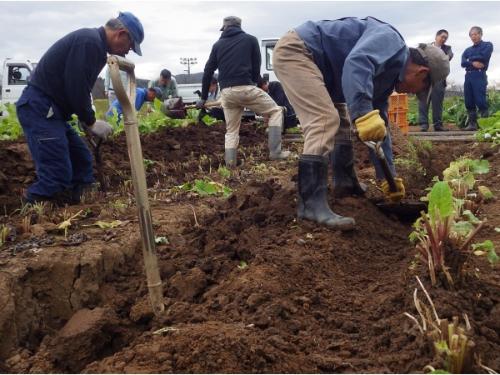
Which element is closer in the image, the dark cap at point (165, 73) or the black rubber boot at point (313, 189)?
the black rubber boot at point (313, 189)

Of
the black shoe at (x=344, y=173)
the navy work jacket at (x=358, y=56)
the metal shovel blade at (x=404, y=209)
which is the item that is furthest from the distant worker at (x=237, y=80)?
the metal shovel blade at (x=404, y=209)

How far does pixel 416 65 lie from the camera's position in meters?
3.86

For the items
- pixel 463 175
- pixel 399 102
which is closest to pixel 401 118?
pixel 399 102

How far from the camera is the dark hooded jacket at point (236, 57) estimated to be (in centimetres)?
762

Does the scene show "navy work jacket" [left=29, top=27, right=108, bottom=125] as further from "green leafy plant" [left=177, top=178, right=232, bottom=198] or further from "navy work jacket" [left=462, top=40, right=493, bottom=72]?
"navy work jacket" [left=462, top=40, right=493, bottom=72]

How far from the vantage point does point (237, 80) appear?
25.0 ft

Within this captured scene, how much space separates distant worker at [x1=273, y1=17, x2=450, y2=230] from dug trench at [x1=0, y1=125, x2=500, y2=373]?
1.20 feet

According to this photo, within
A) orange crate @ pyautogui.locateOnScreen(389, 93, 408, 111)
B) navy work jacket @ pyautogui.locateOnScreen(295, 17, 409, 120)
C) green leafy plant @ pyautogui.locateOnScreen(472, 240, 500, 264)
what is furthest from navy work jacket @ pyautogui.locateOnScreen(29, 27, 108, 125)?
orange crate @ pyautogui.locateOnScreen(389, 93, 408, 111)

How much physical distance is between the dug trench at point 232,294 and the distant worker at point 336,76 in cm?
37

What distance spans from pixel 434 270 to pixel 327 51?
2071 millimetres

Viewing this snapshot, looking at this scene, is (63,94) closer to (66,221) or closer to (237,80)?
(66,221)

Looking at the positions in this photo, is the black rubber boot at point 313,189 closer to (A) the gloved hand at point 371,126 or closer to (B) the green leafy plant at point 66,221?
(A) the gloved hand at point 371,126

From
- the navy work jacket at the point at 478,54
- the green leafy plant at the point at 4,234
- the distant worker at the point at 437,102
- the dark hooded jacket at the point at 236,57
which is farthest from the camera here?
the navy work jacket at the point at 478,54

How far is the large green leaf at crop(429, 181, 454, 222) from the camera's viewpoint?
2.59 metres
